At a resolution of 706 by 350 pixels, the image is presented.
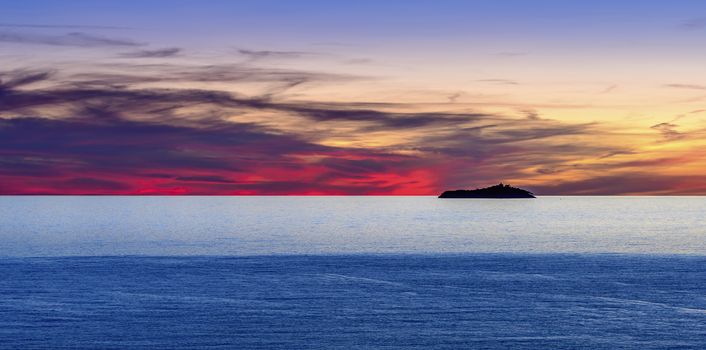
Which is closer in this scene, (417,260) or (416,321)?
(416,321)

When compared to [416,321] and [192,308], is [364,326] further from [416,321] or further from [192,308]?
[192,308]

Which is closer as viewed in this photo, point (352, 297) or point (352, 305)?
point (352, 305)

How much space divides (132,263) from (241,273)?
60.9 ft

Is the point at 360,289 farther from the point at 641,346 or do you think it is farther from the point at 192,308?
the point at 641,346

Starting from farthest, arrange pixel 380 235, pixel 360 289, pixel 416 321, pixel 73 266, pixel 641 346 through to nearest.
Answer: pixel 380 235 → pixel 73 266 → pixel 360 289 → pixel 416 321 → pixel 641 346

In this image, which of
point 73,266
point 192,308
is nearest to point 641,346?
point 192,308

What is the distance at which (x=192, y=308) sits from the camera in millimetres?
59219

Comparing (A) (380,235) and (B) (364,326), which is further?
(A) (380,235)

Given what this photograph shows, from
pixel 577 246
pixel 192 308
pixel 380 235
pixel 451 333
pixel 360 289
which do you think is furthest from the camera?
pixel 380 235

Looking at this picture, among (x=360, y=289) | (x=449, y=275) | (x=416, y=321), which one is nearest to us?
(x=416, y=321)

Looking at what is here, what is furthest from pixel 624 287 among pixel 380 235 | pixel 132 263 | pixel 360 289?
pixel 380 235

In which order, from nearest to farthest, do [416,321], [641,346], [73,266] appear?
[641,346], [416,321], [73,266]

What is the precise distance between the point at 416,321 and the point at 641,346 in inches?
571

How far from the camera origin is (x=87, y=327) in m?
A: 51.9
